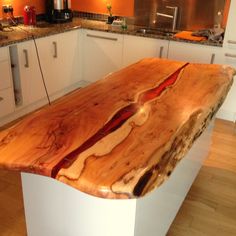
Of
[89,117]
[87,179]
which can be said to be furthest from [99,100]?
[87,179]

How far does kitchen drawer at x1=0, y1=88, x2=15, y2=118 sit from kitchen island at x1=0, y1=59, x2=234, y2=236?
5.28 ft

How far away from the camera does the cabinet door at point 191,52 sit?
3.30 metres

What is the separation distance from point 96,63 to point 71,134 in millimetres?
2837

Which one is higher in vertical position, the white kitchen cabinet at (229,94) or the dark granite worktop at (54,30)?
the dark granite worktop at (54,30)

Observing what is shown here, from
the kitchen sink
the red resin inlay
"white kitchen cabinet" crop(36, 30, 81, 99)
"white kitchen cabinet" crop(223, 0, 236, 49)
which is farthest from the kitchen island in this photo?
the kitchen sink

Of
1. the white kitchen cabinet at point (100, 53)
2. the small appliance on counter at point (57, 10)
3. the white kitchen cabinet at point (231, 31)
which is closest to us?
the white kitchen cabinet at point (231, 31)

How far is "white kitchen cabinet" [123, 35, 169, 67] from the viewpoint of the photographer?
3496mm

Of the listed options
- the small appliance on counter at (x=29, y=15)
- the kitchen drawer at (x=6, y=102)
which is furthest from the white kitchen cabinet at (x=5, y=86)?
the small appliance on counter at (x=29, y=15)

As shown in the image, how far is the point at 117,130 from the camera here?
4.31 ft

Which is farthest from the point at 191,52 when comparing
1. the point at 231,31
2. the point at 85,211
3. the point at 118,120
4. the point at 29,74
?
the point at 85,211

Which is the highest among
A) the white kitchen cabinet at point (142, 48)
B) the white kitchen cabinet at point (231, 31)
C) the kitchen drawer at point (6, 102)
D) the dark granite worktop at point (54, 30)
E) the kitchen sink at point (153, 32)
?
the white kitchen cabinet at point (231, 31)

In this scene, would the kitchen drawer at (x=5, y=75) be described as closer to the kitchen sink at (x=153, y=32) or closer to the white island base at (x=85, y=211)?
the kitchen sink at (x=153, y=32)

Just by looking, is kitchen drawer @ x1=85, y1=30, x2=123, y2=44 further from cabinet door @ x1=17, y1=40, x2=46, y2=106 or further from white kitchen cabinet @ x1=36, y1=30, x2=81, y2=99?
cabinet door @ x1=17, y1=40, x2=46, y2=106

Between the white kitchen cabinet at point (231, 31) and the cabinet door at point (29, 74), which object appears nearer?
the white kitchen cabinet at point (231, 31)
